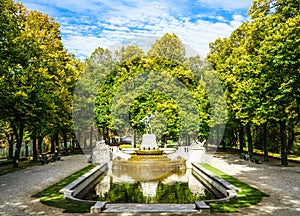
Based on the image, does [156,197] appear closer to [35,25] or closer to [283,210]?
[283,210]

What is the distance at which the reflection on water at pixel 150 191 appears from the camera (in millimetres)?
13977

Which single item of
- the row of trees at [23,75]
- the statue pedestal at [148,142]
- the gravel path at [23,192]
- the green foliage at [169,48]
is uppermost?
the green foliage at [169,48]

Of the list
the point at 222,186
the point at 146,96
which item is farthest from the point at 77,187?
the point at 146,96

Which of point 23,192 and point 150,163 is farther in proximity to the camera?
point 150,163

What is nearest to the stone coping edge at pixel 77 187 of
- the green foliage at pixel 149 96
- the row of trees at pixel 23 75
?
the row of trees at pixel 23 75

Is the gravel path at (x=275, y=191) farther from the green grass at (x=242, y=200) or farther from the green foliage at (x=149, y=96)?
the green foliage at (x=149, y=96)

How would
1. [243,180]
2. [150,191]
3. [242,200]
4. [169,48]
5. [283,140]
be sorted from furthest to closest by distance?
[169,48]
[283,140]
[243,180]
[150,191]
[242,200]

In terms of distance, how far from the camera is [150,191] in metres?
16.0

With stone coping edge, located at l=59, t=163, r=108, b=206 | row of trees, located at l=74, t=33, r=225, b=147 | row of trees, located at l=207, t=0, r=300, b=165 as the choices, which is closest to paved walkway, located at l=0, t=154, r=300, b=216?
stone coping edge, located at l=59, t=163, r=108, b=206

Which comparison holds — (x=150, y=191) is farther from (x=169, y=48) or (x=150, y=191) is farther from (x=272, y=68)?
(x=169, y=48)

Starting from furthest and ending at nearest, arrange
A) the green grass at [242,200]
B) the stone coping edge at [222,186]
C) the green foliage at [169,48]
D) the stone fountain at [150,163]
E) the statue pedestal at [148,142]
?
the green foliage at [169,48]
the statue pedestal at [148,142]
the stone fountain at [150,163]
the stone coping edge at [222,186]
the green grass at [242,200]

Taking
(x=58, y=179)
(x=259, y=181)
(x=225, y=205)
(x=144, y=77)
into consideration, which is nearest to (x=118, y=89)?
(x=144, y=77)

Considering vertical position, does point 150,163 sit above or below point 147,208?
below

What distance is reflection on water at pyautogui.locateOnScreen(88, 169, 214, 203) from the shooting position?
45.9 ft
